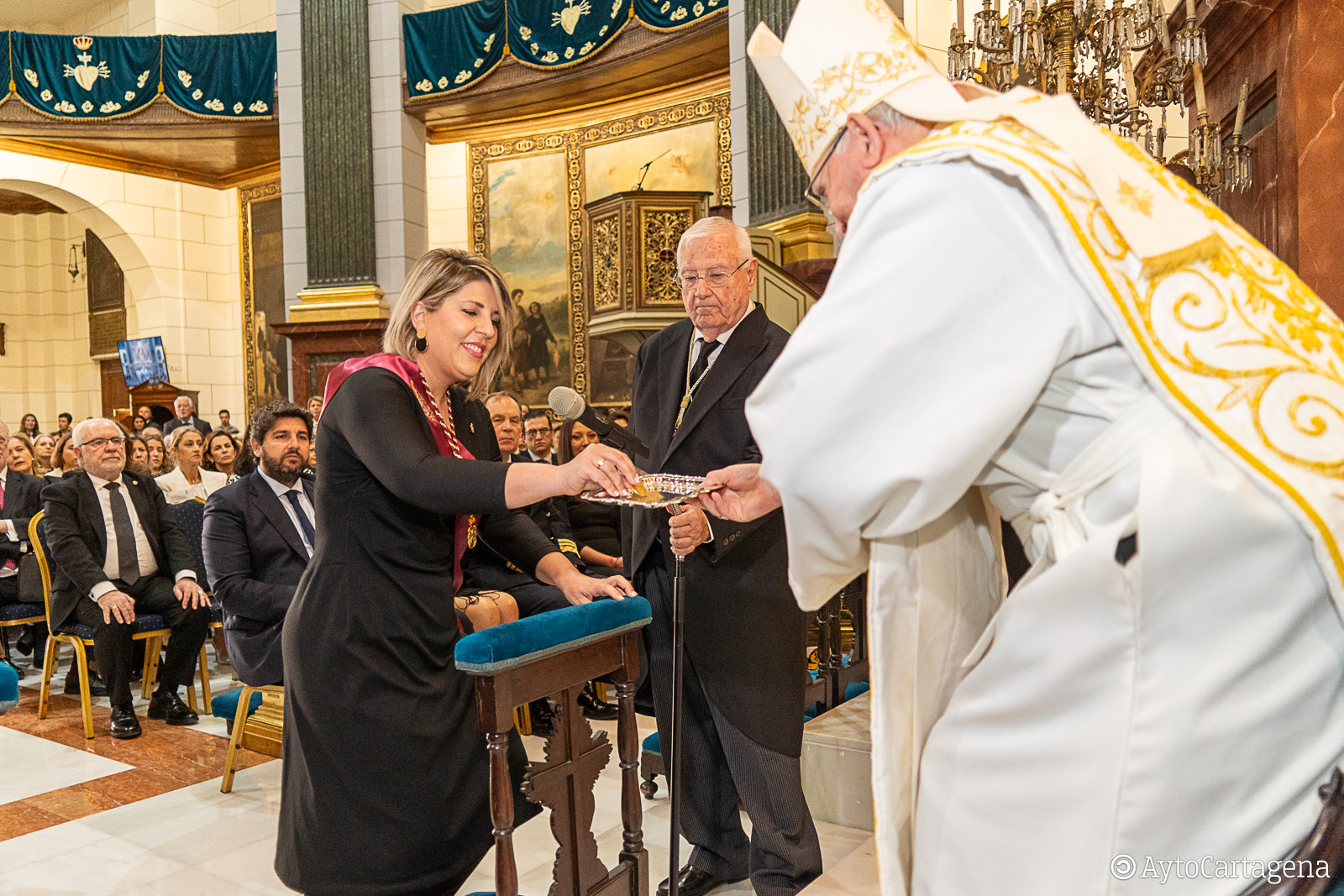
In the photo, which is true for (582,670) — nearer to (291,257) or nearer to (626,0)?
(626,0)

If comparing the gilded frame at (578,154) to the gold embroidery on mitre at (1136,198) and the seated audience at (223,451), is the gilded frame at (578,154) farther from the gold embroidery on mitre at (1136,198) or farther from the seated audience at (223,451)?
the gold embroidery on mitre at (1136,198)

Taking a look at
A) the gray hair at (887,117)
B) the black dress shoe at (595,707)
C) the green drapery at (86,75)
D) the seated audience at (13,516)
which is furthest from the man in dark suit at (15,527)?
the green drapery at (86,75)

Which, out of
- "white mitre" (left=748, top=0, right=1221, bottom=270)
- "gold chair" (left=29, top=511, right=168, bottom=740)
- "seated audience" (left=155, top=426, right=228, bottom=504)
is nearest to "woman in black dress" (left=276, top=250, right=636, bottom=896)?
"white mitre" (left=748, top=0, right=1221, bottom=270)

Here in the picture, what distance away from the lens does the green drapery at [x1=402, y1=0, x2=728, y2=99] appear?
9.94m

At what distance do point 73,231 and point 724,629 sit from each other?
58.2ft

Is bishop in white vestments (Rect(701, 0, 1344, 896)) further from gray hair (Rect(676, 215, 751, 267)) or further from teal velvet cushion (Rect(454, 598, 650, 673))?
gray hair (Rect(676, 215, 751, 267))

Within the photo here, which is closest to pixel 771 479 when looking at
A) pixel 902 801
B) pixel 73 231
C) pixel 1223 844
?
pixel 902 801

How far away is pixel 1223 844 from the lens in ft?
3.34

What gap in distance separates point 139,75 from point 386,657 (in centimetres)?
1256

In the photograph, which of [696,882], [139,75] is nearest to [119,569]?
[696,882]

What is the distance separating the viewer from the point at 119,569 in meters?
4.99

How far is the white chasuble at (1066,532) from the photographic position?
100cm

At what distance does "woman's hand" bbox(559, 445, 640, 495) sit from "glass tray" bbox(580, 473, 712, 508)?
2cm

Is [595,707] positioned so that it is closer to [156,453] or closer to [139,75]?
[156,453]
